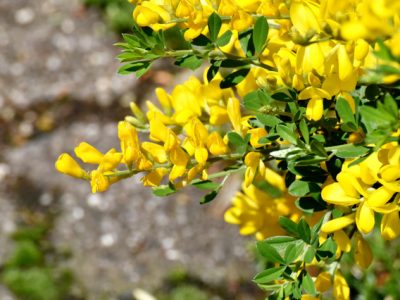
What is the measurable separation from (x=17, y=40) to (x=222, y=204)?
4.27 ft

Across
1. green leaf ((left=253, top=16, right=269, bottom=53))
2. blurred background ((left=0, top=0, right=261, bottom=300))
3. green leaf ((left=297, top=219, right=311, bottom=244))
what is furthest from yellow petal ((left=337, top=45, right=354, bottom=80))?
blurred background ((left=0, top=0, right=261, bottom=300))

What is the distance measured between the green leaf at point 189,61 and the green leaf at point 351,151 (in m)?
0.20

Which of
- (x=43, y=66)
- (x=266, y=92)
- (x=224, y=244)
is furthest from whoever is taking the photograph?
(x=43, y=66)

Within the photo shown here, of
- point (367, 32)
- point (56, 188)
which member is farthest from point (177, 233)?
point (367, 32)

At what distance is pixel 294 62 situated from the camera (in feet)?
2.79

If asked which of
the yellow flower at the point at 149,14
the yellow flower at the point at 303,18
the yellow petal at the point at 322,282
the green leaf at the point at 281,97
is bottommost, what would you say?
the yellow petal at the point at 322,282

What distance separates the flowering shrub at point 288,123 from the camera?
0.79 meters

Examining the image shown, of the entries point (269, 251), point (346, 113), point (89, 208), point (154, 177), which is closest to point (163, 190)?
point (154, 177)

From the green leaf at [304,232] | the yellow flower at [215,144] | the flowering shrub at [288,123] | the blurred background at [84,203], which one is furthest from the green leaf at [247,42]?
the blurred background at [84,203]

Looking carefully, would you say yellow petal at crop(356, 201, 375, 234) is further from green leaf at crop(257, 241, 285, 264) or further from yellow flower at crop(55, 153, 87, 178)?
yellow flower at crop(55, 153, 87, 178)

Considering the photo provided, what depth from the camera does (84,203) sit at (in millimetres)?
2613

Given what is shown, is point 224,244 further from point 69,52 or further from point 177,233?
point 69,52

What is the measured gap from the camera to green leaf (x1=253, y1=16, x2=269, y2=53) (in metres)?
0.86

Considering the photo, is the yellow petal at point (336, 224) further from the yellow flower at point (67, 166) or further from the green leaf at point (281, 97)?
the yellow flower at point (67, 166)
